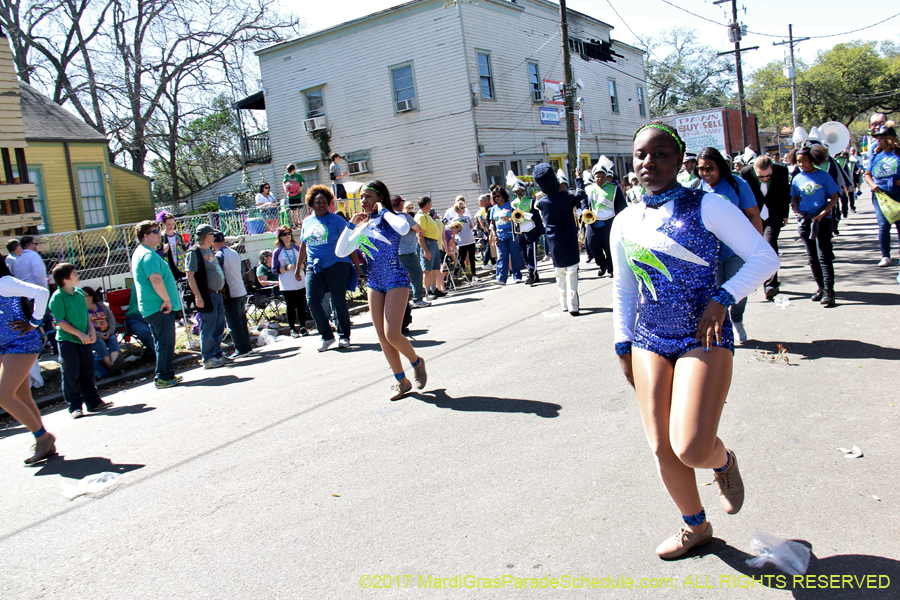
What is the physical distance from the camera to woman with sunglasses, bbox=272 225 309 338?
10.6 m

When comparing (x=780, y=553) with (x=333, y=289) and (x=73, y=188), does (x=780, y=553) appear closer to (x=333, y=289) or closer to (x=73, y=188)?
(x=333, y=289)

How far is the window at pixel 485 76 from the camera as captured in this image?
24578 mm

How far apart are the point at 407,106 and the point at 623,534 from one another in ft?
77.0

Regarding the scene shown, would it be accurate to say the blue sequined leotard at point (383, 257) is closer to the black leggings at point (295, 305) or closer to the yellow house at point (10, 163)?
the black leggings at point (295, 305)

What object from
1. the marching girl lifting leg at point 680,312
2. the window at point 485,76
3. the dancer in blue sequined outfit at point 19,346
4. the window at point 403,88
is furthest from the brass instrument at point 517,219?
the window at point 403,88

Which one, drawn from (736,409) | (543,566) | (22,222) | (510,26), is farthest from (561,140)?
(543,566)

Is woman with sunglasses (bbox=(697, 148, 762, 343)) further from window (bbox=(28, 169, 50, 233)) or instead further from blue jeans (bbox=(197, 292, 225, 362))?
window (bbox=(28, 169, 50, 233))

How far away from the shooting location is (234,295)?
960 centimetres

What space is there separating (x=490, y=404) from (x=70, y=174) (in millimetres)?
20134

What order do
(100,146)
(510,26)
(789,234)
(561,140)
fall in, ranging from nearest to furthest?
(789,234) → (100,146) → (510,26) → (561,140)

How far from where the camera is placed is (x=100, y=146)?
22094mm

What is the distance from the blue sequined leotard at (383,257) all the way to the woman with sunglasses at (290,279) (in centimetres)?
461

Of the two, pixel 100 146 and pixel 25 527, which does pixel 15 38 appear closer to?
pixel 100 146

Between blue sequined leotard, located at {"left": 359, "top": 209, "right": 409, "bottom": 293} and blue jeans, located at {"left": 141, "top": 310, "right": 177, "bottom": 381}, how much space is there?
3481 millimetres
